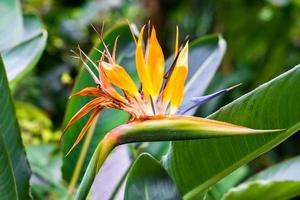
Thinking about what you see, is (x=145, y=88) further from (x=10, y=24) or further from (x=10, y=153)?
(x=10, y=24)

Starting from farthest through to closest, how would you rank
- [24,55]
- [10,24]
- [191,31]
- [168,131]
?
[191,31] → [10,24] → [24,55] → [168,131]

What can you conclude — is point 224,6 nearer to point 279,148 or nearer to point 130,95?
point 279,148

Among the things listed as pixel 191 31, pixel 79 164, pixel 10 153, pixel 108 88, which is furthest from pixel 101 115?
pixel 191 31

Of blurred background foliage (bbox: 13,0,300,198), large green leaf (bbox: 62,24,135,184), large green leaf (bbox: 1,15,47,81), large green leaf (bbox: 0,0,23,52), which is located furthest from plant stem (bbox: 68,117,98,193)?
blurred background foliage (bbox: 13,0,300,198)

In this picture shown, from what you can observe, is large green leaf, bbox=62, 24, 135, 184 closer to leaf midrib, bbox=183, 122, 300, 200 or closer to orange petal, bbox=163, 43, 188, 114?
leaf midrib, bbox=183, 122, 300, 200

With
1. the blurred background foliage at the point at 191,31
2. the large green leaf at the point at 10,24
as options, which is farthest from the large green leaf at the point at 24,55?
the blurred background foliage at the point at 191,31

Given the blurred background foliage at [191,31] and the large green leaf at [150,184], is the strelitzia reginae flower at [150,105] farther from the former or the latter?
the blurred background foliage at [191,31]
